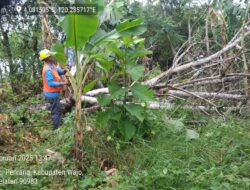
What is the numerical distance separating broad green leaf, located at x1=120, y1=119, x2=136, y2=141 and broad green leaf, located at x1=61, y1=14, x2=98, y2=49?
3.67 feet

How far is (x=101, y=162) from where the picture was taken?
149 inches

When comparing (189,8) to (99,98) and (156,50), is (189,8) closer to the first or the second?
(156,50)

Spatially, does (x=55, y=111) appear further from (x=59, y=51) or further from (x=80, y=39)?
(x=80, y=39)

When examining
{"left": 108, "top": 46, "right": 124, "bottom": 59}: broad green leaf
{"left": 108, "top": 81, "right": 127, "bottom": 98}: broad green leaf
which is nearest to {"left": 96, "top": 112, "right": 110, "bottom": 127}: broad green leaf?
{"left": 108, "top": 81, "right": 127, "bottom": 98}: broad green leaf

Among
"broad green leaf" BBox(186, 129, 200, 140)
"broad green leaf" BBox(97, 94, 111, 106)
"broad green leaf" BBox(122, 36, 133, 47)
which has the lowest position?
"broad green leaf" BBox(186, 129, 200, 140)

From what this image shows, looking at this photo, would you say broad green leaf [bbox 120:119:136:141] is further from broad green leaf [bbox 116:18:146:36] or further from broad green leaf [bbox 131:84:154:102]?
broad green leaf [bbox 116:18:146:36]

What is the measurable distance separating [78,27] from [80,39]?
0.48ft

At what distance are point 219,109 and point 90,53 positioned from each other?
2240 mm

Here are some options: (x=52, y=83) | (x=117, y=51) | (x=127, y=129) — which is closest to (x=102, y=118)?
(x=127, y=129)

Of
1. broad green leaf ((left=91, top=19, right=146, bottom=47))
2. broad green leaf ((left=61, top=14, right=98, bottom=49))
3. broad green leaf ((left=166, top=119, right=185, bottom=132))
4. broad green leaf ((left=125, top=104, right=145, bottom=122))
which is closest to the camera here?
broad green leaf ((left=61, top=14, right=98, bottom=49))

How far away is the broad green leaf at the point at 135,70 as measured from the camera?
391 cm

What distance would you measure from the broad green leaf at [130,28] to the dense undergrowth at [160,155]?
1.17 metres

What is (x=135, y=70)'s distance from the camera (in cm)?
399

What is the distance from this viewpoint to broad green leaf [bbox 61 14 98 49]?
353cm
